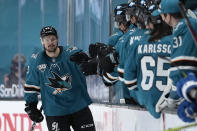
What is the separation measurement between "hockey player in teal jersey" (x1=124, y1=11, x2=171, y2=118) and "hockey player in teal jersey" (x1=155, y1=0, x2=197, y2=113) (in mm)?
327

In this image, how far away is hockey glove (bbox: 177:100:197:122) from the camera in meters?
2.46

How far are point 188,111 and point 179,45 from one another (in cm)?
44

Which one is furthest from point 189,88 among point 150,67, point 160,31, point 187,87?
point 150,67

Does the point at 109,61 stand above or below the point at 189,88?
above

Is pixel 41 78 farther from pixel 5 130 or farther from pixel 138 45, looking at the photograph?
pixel 5 130

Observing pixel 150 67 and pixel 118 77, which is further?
pixel 118 77

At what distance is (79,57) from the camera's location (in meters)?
4.36

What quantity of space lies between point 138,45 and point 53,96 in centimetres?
120

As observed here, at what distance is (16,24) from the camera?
27.7 feet

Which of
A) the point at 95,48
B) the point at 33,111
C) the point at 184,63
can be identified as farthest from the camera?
the point at 33,111

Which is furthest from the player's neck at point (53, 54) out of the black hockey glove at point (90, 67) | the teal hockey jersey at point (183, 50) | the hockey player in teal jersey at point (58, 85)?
the teal hockey jersey at point (183, 50)

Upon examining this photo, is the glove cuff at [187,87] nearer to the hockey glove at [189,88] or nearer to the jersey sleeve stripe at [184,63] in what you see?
the hockey glove at [189,88]

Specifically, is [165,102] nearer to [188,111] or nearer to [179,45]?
[179,45]

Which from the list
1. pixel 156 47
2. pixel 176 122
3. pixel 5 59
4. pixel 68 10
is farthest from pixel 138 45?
pixel 5 59
